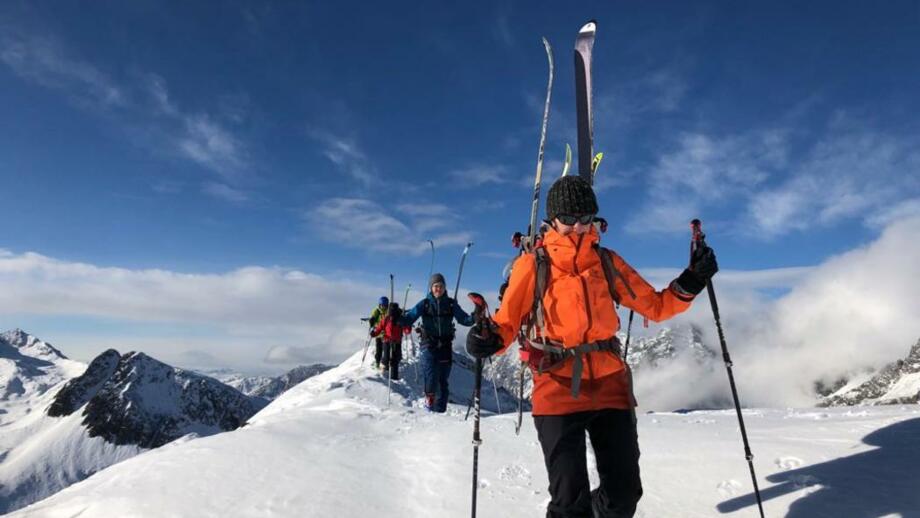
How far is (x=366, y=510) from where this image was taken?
6.03m

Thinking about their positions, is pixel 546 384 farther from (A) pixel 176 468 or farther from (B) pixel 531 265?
(A) pixel 176 468

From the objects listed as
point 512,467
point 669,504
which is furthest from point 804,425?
point 512,467

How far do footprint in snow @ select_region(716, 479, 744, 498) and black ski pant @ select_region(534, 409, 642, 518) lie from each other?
230cm

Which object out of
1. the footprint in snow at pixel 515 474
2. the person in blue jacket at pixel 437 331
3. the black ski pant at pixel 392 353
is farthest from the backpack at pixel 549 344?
the black ski pant at pixel 392 353

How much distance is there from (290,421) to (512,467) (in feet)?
15.8

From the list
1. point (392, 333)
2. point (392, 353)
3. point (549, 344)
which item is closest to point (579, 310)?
point (549, 344)

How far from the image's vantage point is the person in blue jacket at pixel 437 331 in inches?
516

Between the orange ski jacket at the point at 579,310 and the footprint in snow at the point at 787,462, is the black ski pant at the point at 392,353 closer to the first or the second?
the footprint in snow at the point at 787,462

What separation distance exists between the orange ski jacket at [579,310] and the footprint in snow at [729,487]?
2487 millimetres

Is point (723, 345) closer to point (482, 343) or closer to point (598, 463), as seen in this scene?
point (598, 463)

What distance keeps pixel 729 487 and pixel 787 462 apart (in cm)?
102

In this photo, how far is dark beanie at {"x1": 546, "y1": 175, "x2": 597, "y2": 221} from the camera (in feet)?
15.6

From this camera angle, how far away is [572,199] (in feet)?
15.7

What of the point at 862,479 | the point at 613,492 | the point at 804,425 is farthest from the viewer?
the point at 804,425
